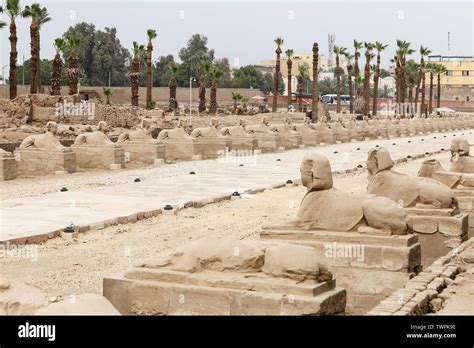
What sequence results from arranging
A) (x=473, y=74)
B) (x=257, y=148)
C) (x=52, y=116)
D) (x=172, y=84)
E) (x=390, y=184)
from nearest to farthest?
(x=390, y=184)
(x=257, y=148)
(x=52, y=116)
(x=172, y=84)
(x=473, y=74)

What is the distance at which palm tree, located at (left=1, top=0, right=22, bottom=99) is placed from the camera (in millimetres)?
42334

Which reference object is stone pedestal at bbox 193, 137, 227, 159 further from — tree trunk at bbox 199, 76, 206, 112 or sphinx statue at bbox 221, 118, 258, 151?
tree trunk at bbox 199, 76, 206, 112

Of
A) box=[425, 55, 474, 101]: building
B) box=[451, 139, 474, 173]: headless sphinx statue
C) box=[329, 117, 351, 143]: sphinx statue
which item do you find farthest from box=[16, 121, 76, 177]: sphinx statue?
box=[425, 55, 474, 101]: building

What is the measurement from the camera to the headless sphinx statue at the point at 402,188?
10.7 meters

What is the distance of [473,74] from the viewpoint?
10962 centimetres

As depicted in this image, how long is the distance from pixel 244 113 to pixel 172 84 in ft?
20.6

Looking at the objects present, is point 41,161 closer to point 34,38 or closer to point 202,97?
point 34,38

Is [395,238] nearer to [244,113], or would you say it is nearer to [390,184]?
[390,184]

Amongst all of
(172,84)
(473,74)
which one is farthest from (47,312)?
(473,74)

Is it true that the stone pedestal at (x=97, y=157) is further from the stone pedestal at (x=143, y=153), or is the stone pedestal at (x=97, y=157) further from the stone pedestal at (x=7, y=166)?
the stone pedestal at (x=7, y=166)

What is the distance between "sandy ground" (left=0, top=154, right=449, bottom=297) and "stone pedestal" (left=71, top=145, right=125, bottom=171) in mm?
7886

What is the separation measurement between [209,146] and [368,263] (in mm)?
20185

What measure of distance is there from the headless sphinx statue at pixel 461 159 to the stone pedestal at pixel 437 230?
3663 mm

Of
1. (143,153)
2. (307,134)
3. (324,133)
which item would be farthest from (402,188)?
(324,133)
